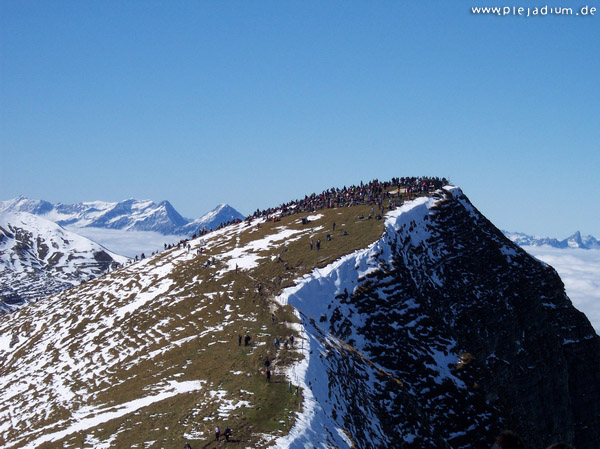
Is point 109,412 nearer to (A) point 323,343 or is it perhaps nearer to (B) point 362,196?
(A) point 323,343

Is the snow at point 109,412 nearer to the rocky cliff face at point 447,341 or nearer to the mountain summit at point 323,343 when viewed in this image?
the mountain summit at point 323,343

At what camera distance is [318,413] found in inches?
1822

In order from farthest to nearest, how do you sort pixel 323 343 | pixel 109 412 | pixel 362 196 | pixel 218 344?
pixel 362 196 → pixel 218 344 → pixel 323 343 → pixel 109 412

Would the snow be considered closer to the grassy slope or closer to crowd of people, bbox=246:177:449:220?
the grassy slope

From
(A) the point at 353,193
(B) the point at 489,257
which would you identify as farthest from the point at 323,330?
(A) the point at 353,193

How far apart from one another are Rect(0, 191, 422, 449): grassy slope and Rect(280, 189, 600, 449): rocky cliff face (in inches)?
163

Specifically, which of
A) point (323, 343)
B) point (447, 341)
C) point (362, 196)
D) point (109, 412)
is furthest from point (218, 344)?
point (362, 196)

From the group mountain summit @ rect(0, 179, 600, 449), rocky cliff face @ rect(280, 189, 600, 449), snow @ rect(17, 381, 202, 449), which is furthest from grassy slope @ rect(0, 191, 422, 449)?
rocky cliff face @ rect(280, 189, 600, 449)

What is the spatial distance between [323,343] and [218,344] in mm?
11776

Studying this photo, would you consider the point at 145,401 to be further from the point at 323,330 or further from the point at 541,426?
the point at 541,426

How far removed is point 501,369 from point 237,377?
39480mm

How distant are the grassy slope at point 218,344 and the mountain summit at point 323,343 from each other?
0.23 metres

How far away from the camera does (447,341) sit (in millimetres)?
73062

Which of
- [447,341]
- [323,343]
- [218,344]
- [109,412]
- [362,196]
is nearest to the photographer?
[109,412]
